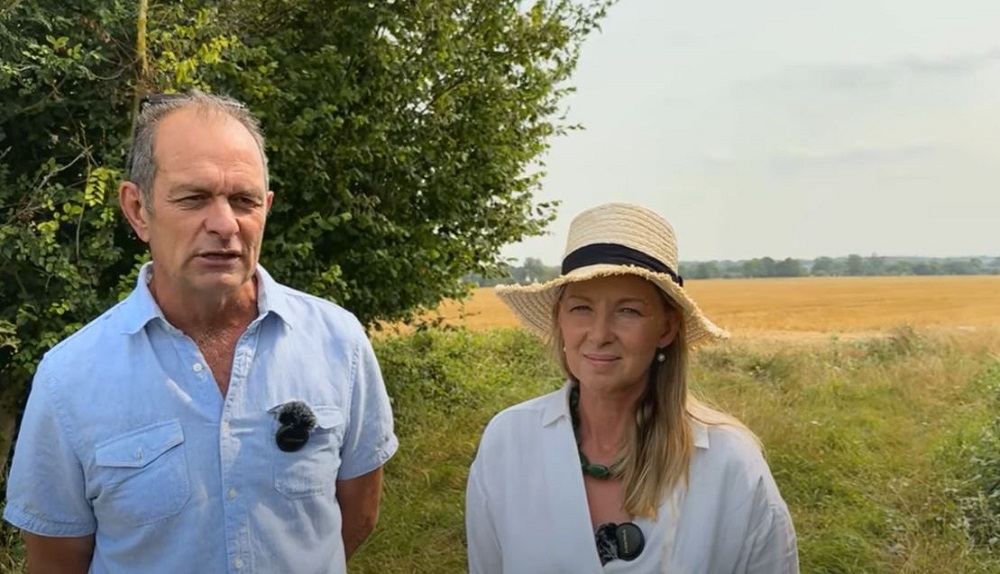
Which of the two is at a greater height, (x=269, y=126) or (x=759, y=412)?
(x=269, y=126)

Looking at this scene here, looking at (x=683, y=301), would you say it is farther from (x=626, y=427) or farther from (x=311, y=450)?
(x=311, y=450)

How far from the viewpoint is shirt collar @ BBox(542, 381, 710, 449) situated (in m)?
1.94

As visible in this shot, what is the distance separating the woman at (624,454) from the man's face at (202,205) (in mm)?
735

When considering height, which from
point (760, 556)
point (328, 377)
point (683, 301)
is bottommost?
point (760, 556)

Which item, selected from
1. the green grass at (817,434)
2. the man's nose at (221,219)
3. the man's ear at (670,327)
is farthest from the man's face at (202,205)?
the green grass at (817,434)

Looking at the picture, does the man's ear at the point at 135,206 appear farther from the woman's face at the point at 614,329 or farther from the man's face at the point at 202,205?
the woman's face at the point at 614,329

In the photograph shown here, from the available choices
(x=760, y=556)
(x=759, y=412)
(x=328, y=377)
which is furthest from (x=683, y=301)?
(x=759, y=412)

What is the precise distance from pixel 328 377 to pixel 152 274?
496mm

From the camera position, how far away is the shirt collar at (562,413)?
76.4 inches

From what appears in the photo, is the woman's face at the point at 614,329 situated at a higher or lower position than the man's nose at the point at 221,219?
lower

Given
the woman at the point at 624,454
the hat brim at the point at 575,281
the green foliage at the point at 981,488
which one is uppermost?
the hat brim at the point at 575,281

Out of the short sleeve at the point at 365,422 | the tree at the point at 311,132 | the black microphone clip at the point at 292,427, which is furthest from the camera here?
the tree at the point at 311,132

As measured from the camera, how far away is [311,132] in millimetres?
5863

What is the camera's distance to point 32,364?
4770 millimetres
